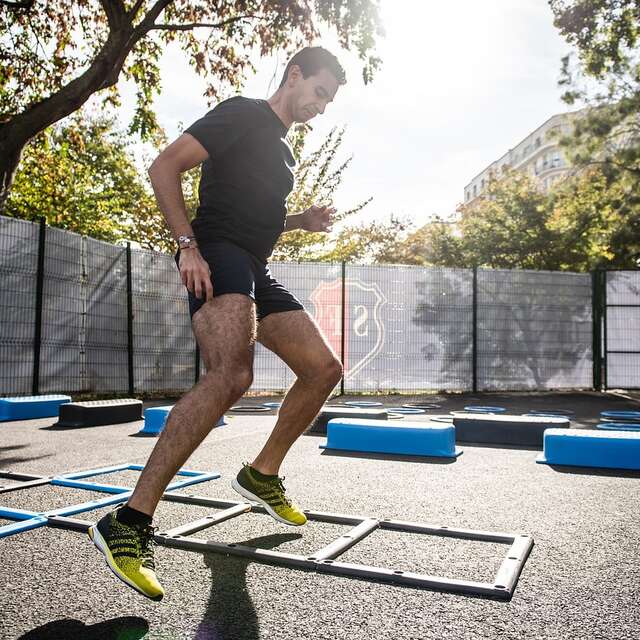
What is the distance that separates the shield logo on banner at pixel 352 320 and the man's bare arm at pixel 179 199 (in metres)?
9.11

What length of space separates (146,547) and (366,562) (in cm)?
80

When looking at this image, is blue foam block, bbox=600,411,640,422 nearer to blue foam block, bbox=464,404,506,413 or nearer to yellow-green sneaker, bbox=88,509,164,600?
blue foam block, bbox=464,404,506,413

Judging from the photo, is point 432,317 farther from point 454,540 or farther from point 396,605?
point 396,605

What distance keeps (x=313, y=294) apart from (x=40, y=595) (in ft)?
31.7

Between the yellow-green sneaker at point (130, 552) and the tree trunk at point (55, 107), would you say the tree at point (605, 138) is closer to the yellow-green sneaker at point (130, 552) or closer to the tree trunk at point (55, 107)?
the tree trunk at point (55, 107)

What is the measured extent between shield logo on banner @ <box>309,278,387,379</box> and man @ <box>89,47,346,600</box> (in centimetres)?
859

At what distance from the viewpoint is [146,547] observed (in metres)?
1.96

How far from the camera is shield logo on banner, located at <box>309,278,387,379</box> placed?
37.6 feet

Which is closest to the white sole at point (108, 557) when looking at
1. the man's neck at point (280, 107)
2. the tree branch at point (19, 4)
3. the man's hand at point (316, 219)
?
the man's neck at point (280, 107)

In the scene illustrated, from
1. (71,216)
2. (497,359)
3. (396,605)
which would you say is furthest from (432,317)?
(71,216)

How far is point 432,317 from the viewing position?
38.4 ft

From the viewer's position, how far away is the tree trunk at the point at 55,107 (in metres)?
8.31

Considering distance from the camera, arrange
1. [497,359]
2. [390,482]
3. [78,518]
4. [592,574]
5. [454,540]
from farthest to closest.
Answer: [497,359] → [390,482] → [78,518] → [454,540] → [592,574]

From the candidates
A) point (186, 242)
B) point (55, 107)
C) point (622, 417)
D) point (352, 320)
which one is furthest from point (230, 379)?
point (352, 320)
